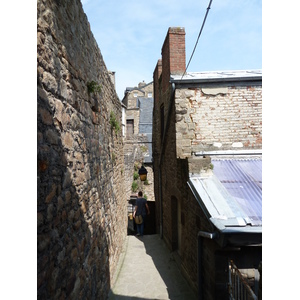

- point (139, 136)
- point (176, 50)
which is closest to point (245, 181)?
point (176, 50)

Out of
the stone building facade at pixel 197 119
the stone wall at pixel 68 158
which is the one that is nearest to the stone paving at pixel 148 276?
the stone building facade at pixel 197 119

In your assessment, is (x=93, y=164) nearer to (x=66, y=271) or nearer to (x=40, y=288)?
(x=66, y=271)

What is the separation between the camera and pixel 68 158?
2715mm

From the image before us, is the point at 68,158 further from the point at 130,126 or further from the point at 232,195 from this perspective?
the point at 130,126

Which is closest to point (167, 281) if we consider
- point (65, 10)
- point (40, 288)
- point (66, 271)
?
point (66, 271)

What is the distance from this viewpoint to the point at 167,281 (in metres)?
5.73

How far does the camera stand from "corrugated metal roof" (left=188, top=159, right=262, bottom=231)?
151 inches

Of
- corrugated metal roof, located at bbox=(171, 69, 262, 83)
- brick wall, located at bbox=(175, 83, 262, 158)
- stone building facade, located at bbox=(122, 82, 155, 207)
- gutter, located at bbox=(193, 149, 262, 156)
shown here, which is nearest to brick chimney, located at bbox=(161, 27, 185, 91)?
corrugated metal roof, located at bbox=(171, 69, 262, 83)

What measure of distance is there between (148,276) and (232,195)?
287 cm

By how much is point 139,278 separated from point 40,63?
5138 millimetres

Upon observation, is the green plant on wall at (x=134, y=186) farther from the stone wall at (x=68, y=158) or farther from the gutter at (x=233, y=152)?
the stone wall at (x=68, y=158)

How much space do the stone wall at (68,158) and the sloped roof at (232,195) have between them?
1.75 m

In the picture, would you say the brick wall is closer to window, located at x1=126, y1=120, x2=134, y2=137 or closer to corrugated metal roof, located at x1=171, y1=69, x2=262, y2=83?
corrugated metal roof, located at x1=171, y1=69, x2=262, y2=83

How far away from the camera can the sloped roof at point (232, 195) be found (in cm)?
373
